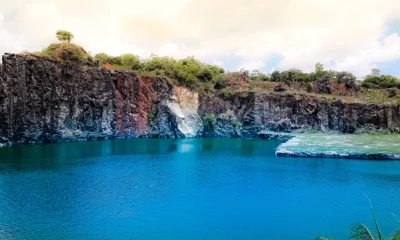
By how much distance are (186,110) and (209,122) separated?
17.7 ft

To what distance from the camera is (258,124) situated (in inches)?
2484

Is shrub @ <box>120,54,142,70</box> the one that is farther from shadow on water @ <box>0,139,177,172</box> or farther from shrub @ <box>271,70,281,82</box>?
shrub @ <box>271,70,281,82</box>

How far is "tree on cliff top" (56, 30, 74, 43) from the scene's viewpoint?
52875mm

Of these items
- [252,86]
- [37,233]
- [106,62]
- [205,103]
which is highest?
[106,62]

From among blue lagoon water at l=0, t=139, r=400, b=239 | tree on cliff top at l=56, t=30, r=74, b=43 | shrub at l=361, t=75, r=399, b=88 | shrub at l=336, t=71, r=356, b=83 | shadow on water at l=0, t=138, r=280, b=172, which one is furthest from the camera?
shrub at l=361, t=75, r=399, b=88

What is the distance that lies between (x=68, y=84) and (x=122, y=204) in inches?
1490

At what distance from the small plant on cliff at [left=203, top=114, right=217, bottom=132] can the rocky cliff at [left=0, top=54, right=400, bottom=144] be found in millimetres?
211

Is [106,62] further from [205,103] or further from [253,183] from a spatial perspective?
[253,183]

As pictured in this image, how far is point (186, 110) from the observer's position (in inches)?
2530

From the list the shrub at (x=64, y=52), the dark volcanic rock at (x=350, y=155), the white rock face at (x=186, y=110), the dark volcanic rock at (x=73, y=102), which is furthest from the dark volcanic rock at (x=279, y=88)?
the shrub at (x=64, y=52)

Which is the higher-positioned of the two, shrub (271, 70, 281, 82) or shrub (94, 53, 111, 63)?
shrub (94, 53, 111, 63)

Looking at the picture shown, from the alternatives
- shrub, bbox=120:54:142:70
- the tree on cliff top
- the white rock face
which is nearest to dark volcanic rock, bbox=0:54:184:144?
the white rock face

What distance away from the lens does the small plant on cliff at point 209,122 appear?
63719 mm

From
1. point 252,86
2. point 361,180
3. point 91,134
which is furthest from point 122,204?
point 252,86
